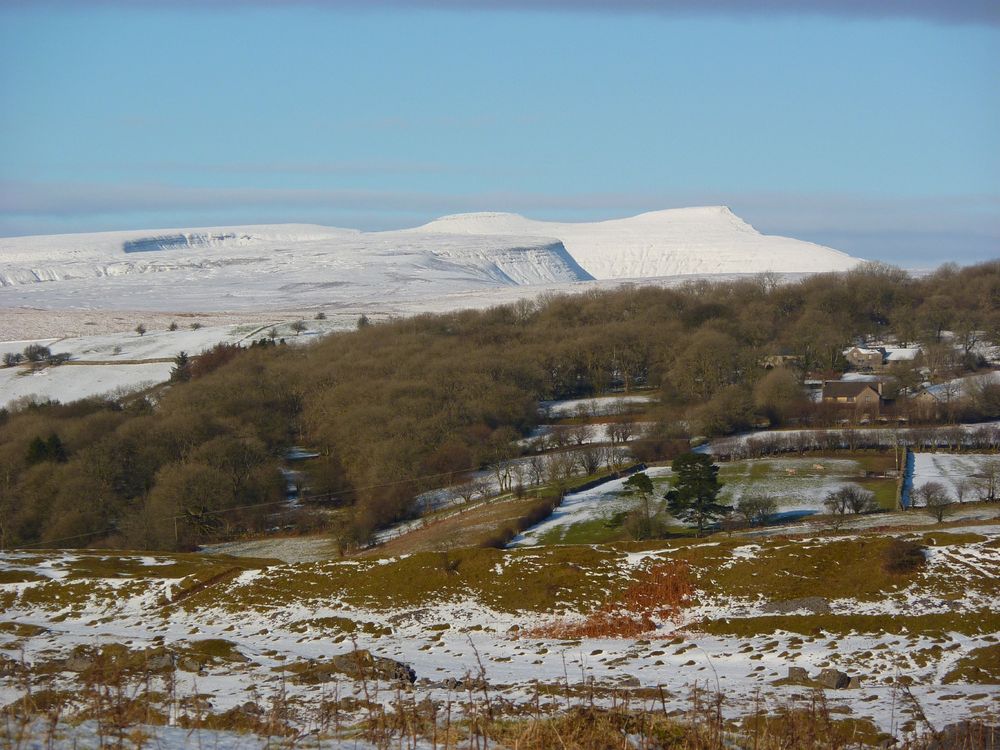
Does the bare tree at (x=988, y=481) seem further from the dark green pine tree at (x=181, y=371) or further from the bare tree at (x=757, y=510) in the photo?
the dark green pine tree at (x=181, y=371)

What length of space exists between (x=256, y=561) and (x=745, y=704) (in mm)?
24147

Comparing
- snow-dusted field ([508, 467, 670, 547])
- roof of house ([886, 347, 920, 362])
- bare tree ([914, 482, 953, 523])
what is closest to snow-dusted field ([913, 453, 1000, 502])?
bare tree ([914, 482, 953, 523])

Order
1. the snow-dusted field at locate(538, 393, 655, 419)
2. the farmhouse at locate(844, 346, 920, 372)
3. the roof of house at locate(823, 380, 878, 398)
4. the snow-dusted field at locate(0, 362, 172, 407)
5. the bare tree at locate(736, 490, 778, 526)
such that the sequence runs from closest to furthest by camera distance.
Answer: the bare tree at locate(736, 490, 778, 526) → the roof of house at locate(823, 380, 878, 398) → the snow-dusted field at locate(538, 393, 655, 419) → the farmhouse at locate(844, 346, 920, 372) → the snow-dusted field at locate(0, 362, 172, 407)

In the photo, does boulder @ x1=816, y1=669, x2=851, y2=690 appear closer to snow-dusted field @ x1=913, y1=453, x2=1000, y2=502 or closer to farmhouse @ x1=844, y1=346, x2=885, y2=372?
snow-dusted field @ x1=913, y1=453, x2=1000, y2=502

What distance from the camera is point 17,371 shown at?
329ft

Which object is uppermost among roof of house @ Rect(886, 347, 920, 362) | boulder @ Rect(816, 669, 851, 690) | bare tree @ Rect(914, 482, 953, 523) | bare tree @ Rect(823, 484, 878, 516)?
roof of house @ Rect(886, 347, 920, 362)

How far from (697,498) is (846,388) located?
3484cm

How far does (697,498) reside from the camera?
44688mm

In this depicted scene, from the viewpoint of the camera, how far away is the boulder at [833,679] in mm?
16094

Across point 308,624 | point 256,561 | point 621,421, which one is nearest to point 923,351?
point 621,421

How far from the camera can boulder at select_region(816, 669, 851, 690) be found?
16094 millimetres

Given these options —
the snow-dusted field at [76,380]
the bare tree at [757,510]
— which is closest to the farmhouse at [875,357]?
the bare tree at [757,510]

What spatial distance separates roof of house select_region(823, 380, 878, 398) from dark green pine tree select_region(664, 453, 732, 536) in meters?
31.9

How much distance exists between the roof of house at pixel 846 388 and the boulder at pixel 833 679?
197 ft
